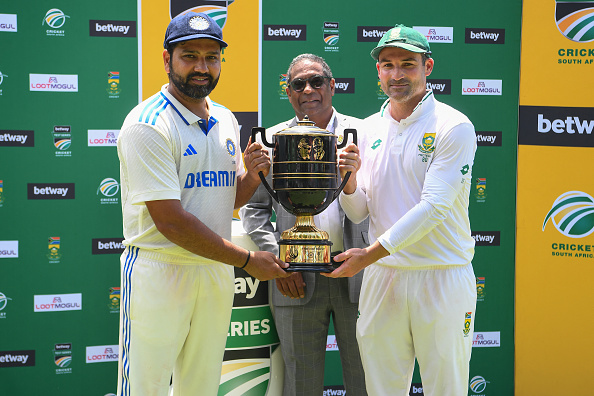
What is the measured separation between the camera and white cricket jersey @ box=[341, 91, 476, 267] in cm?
258

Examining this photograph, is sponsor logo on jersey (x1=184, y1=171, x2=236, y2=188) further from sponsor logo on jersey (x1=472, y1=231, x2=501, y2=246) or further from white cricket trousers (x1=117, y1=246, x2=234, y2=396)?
sponsor logo on jersey (x1=472, y1=231, x2=501, y2=246)

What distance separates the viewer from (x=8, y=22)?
4098 mm

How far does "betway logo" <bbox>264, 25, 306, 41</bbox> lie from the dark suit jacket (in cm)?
121

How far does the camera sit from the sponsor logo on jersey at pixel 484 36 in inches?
175

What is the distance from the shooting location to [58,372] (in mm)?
4254

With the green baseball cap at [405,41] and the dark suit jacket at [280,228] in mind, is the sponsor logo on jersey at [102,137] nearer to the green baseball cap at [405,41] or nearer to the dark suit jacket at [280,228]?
the dark suit jacket at [280,228]

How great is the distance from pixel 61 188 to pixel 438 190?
2.76m

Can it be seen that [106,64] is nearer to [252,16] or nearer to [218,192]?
[252,16]

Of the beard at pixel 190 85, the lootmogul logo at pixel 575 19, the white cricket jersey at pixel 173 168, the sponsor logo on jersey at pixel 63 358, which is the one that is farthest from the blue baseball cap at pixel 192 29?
the lootmogul logo at pixel 575 19

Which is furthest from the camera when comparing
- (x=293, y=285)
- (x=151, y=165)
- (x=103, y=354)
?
(x=103, y=354)

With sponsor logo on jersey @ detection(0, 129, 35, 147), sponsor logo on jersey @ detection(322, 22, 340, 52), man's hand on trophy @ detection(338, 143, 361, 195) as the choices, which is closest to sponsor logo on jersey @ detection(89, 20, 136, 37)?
sponsor logo on jersey @ detection(0, 129, 35, 147)

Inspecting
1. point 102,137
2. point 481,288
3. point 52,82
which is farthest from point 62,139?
point 481,288

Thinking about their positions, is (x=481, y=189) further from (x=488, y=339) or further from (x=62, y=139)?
→ (x=62, y=139)

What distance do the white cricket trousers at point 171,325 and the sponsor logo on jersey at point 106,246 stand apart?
1744mm
